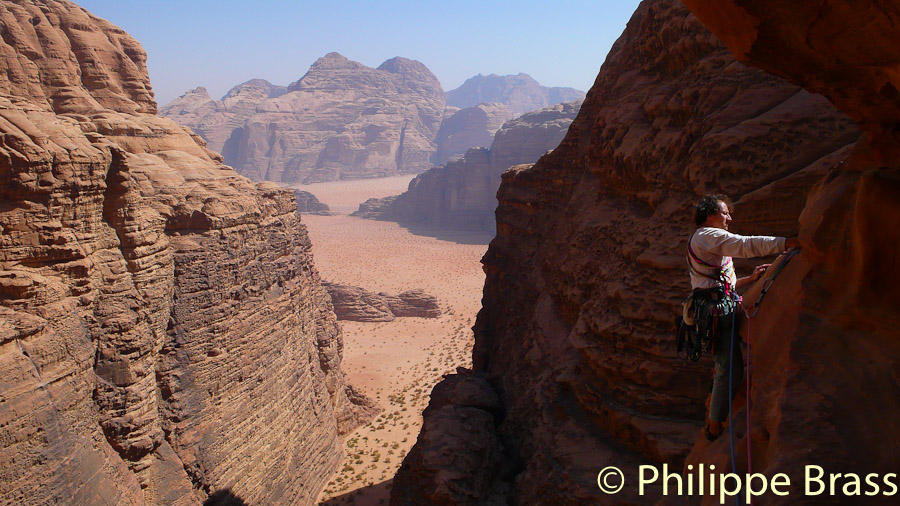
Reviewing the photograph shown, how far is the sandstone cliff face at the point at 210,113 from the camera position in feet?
334

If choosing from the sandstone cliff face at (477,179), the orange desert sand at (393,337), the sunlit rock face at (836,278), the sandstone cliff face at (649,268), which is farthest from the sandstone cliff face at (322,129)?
the sunlit rock face at (836,278)

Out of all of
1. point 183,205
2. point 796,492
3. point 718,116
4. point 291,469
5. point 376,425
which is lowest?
point 376,425

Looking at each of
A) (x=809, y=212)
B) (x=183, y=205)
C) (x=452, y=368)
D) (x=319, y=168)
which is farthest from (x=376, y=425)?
(x=319, y=168)

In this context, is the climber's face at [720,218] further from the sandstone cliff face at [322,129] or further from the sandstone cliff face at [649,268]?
the sandstone cliff face at [322,129]

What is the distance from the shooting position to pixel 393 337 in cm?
2911

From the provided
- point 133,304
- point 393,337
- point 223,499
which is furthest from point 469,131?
point 133,304

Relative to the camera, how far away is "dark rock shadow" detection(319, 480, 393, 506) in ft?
48.0

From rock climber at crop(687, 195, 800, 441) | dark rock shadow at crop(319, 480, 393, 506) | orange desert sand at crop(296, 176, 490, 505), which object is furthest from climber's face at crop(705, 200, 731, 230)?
orange desert sand at crop(296, 176, 490, 505)

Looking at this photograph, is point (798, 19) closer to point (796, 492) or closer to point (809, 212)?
point (809, 212)

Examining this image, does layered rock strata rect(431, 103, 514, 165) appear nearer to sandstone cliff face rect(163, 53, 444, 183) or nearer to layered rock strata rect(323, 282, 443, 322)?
sandstone cliff face rect(163, 53, 444, 183)

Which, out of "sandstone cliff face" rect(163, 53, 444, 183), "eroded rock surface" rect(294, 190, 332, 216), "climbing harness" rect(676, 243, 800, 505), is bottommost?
"eroded rock surface" rect(294, 190, 332, 216)

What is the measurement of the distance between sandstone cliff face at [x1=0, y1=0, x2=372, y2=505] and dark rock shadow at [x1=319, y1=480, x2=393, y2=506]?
714 millimetres

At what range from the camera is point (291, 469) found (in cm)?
1370

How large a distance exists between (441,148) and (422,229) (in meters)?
55.1
